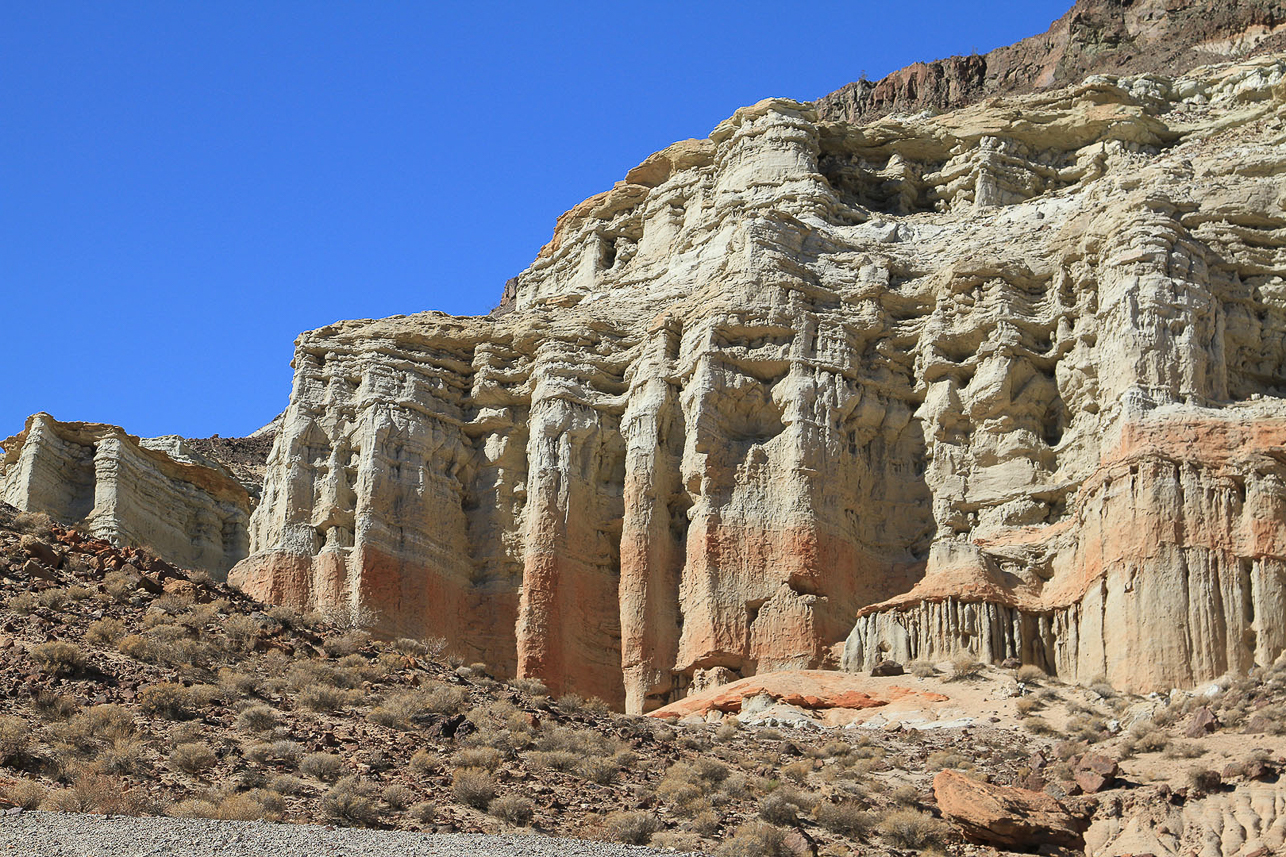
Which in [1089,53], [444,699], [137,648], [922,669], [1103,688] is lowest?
[444,699]

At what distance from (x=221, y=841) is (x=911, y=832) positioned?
36.5 ft

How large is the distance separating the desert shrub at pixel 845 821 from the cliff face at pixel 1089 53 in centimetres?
4694

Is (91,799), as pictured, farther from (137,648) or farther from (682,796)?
(682,796)

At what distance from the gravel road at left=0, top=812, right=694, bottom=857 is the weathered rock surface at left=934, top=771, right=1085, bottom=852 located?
7.40 meters

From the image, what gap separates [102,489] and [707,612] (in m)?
22.3

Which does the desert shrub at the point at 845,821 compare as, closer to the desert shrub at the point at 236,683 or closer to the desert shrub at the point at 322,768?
the desert shrub at the point at 322,768

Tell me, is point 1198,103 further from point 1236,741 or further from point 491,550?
point 1236,741

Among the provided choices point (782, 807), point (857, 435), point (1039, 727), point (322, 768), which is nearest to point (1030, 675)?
point (1039, 727)

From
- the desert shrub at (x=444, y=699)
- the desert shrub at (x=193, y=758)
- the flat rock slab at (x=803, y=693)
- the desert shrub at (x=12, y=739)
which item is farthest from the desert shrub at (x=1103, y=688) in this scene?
the desert shrub at (x=12, y=739)

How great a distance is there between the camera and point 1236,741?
32438 millimetres

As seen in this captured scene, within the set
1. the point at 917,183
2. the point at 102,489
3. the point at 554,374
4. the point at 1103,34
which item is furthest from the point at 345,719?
the point at 1103,34

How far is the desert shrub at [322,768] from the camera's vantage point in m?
26.3

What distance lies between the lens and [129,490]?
59219 millimetres

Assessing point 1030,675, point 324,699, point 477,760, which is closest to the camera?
point 477,760
